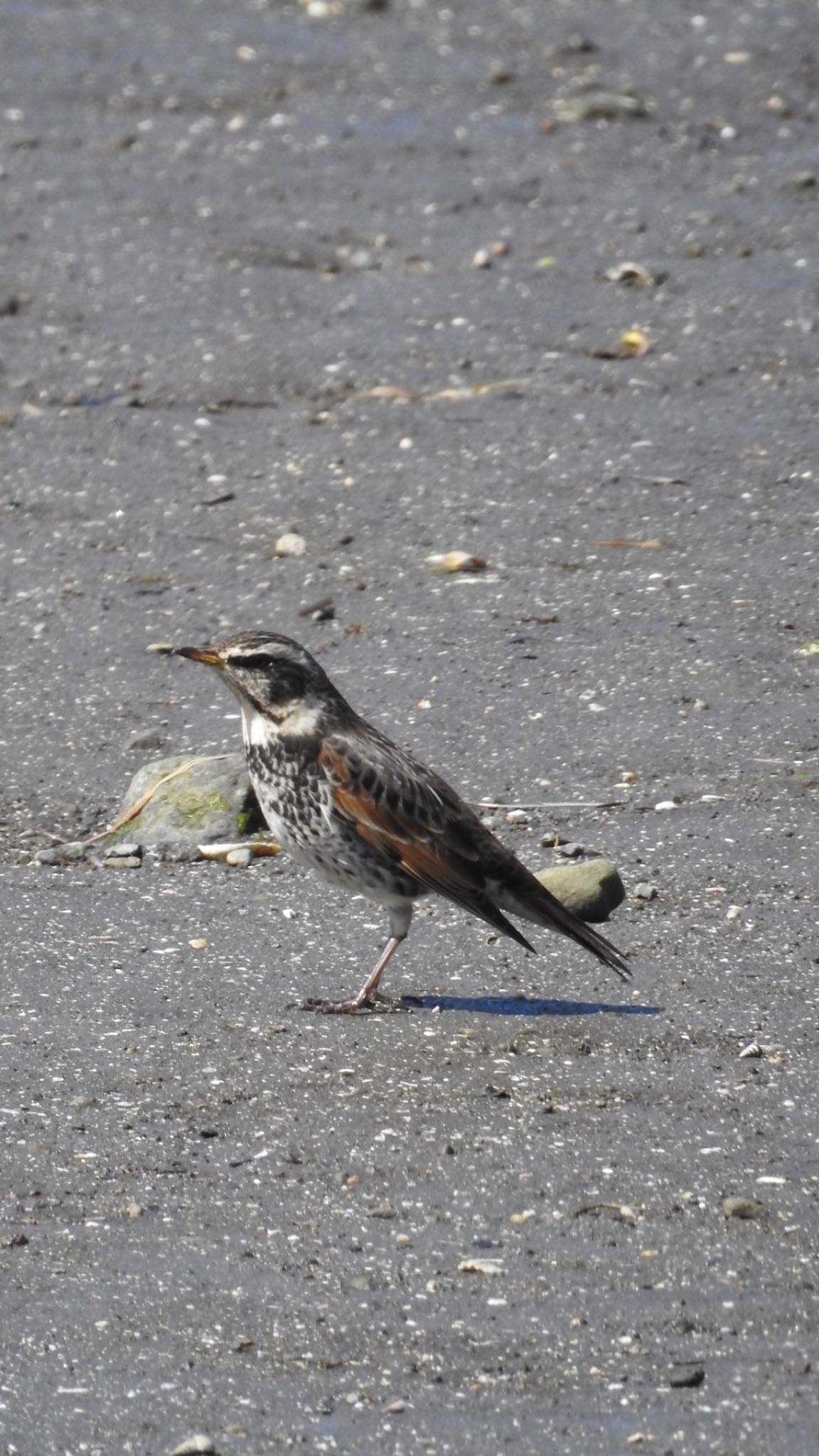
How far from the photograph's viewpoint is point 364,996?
264 inches

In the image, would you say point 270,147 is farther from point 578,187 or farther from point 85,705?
point 85,705

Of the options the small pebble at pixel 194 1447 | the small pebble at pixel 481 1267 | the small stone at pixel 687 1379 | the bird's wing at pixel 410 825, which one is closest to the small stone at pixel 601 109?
the bird's wing at pixel 410 825

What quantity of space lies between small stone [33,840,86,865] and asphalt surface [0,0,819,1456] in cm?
14

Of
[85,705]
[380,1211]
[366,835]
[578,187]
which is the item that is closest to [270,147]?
[578,187]

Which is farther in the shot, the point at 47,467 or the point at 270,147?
the point at 270,147

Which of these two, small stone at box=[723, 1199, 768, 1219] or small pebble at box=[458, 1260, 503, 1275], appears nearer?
small pebble at box=[458, 1260, 503, 1275]

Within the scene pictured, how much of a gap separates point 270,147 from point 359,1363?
12.8 m

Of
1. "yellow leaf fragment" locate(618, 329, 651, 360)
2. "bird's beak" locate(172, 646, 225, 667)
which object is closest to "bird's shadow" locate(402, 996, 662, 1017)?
"bird's beak" locate(172, 646, 225, 667)

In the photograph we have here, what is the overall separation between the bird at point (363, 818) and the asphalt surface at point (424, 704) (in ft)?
0.92

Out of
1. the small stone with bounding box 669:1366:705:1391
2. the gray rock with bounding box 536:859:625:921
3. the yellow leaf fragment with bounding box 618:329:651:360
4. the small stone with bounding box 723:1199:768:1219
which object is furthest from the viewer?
the yellow leaf fragment with bounding box 618:329:651:360

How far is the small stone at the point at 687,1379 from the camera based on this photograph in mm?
4738

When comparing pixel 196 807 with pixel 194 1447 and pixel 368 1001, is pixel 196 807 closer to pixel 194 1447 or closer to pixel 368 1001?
pixel 368 1001

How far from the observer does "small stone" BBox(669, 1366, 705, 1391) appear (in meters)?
4.74

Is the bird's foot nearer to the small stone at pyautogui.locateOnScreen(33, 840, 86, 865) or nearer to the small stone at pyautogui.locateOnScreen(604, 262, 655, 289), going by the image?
the small stone at pyautogui.locateOnScreen(33, 840, 86, 865)
